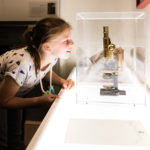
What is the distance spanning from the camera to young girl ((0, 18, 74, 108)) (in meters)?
0.96

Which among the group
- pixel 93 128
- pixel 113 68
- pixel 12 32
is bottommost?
pixel 93 128

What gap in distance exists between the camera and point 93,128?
2.33ft

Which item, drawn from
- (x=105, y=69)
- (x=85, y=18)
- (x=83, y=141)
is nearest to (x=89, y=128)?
(x=83, y=141)

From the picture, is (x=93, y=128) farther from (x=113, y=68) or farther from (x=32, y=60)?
(x=32, y=60)

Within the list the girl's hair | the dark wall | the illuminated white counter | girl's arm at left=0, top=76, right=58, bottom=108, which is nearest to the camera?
the illuminated white counter

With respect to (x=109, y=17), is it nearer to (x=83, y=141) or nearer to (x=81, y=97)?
(x=81, y=97)

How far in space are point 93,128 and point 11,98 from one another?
0.46 metres

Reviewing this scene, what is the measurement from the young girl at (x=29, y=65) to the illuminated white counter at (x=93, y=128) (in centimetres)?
20

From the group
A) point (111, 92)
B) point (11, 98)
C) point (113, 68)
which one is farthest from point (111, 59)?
point (11, 98)

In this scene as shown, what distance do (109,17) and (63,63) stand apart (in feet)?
2.70

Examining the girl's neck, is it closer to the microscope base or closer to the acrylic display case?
the acrylic display case

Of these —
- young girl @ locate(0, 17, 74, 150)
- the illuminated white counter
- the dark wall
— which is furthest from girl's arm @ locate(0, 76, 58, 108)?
the dark wall

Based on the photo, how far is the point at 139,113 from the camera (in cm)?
83

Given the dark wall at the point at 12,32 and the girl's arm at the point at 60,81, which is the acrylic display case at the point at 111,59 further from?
the dark wall at the point at 12,32
